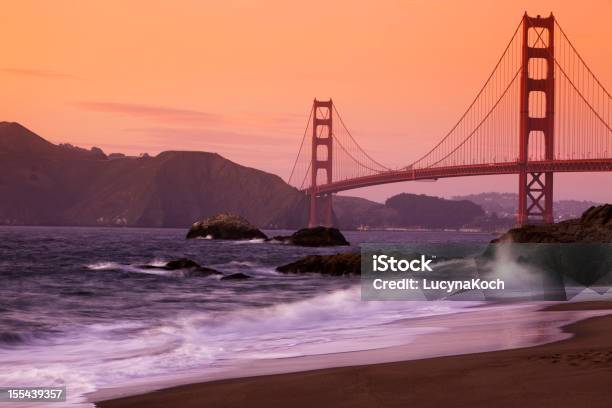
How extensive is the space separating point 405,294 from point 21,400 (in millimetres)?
14019

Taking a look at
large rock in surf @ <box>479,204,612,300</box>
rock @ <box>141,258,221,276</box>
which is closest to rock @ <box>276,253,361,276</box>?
rock @ <box>141,258,221,276</box>

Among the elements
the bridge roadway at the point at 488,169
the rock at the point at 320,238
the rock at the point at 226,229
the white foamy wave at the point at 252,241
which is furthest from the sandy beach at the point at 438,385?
the rock at the point at 226,229

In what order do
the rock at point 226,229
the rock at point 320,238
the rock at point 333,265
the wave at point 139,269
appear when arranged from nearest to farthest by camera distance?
the rock at point 333,265, the wave at point 139,269, the rock at point 320,238, the rock at point 226,229

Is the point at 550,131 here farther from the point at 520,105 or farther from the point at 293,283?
the point at 293,283

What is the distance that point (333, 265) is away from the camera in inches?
1170

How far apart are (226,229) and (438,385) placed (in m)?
83.9

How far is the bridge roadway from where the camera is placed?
5950 cm

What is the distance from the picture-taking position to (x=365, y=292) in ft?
72.4

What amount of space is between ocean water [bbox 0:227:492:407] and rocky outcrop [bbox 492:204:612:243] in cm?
534

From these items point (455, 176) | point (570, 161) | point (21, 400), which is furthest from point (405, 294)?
point (455, 176)

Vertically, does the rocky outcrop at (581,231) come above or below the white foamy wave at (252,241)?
above

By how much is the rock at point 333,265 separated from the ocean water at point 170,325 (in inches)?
30.2

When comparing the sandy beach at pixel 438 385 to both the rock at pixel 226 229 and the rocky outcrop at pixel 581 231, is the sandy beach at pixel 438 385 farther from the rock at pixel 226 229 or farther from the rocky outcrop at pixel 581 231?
the rock at pixel 226 229

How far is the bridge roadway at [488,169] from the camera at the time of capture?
195 feet
